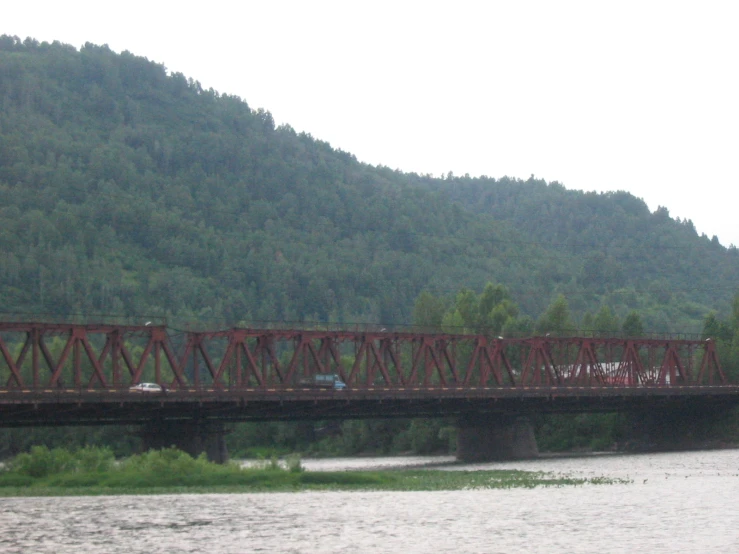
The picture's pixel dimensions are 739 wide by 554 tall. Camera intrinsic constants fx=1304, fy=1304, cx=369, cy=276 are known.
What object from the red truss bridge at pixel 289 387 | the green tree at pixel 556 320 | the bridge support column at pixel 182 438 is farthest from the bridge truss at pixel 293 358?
the green tree at pixel 556 320

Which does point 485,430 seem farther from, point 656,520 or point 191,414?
point 656,520

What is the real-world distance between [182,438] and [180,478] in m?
14.2

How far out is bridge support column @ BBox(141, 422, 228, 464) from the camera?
81688 mm

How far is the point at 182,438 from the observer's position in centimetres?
8175

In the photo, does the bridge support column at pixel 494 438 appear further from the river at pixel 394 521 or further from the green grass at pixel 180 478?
the river at pixel 394 521

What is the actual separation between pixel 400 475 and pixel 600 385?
40.2m

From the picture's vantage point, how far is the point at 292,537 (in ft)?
145

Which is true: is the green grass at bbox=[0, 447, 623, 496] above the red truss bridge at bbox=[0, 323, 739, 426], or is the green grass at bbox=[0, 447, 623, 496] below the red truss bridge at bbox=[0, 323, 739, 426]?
below

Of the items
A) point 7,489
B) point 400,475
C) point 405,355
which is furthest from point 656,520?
point 405,355

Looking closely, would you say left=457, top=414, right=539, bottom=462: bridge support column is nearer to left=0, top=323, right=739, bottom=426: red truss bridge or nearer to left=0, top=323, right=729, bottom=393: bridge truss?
left=0, top=323, right=739, bottom=426: red truss bridge

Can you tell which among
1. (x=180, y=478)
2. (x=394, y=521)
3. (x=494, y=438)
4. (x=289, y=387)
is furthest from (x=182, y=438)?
(x=394, y=521)

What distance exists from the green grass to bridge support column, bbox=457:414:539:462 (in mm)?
26480

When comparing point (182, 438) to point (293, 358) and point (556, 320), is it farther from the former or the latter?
point (556, 320)

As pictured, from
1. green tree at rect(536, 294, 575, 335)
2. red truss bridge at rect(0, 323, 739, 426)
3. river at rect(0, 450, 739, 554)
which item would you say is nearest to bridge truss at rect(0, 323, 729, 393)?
red truss bridge at rect(0, 323, 739, 426)
